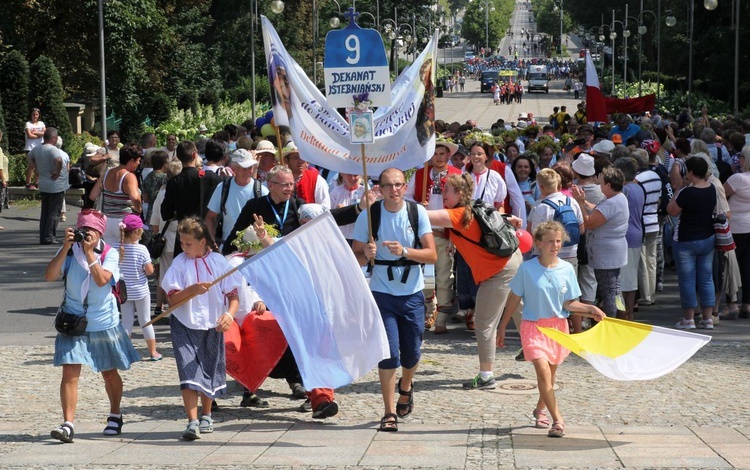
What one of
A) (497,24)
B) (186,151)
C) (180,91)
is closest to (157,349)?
(186,151)

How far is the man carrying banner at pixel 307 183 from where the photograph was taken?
1128 cm

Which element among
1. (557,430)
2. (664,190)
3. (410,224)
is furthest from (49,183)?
(557,430)

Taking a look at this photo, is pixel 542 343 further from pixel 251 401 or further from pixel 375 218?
pixel 251 401

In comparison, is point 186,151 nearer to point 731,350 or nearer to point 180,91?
point 731,350

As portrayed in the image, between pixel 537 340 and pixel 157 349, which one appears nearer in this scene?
pixel 537 340

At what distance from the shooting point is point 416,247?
28.1 feet

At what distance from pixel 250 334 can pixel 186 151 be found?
147 inches

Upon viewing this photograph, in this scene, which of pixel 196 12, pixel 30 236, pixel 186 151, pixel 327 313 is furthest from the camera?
pixel 196 12

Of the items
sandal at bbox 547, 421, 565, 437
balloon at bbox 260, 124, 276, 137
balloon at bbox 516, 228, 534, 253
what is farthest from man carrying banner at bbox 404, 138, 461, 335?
sandal at bbox 547, 421, 565, 437

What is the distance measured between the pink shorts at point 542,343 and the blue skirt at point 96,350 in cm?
260

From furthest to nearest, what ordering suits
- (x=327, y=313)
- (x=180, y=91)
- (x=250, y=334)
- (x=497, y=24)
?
(x=497, y=24) < (x=180, y=91) < (x=250, y=334) < (x=327, y=313)

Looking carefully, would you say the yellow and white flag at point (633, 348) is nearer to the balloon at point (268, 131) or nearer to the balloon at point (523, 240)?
the balloon at point (523, 240)

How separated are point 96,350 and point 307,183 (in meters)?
3.70

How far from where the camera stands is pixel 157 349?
1173 cm
